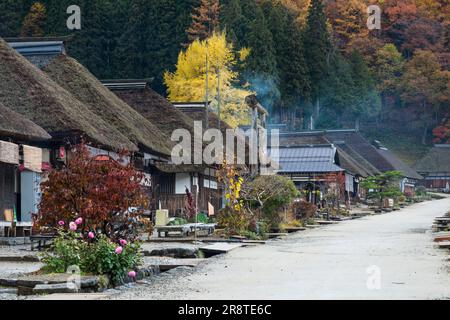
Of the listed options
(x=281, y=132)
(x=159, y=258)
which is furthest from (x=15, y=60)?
(x=281, y=132)

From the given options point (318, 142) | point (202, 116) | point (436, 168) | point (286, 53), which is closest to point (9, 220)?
point (202, 116)

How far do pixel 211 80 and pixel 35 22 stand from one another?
17669mm

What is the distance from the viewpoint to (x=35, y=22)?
6166 centimetres

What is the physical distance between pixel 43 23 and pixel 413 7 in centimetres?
4747

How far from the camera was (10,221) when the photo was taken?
19.8 m

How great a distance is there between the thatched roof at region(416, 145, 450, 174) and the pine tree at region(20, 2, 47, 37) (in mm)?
39219

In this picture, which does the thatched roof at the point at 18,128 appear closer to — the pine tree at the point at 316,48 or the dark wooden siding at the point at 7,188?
the dark wooden siding at the point at 7,188

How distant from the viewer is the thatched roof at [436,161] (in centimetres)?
7706

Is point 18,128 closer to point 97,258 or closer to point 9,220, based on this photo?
point 9,220

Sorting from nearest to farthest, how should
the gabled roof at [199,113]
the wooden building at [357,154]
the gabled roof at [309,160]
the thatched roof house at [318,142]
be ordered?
the gabled roof at [199,113] < the gabled roof at [309,160] < the thatched roof house at [318,142] < the wooden building at [357,154]

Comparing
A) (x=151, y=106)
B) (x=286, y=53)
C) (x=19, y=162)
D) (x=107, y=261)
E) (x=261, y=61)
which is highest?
(x=286, y=53)

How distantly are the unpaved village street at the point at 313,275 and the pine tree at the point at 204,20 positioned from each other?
144ft

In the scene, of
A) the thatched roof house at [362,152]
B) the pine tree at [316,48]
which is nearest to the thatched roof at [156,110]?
the thatched roof house at [362,152]

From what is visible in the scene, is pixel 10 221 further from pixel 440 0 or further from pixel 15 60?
pixel 440 0
